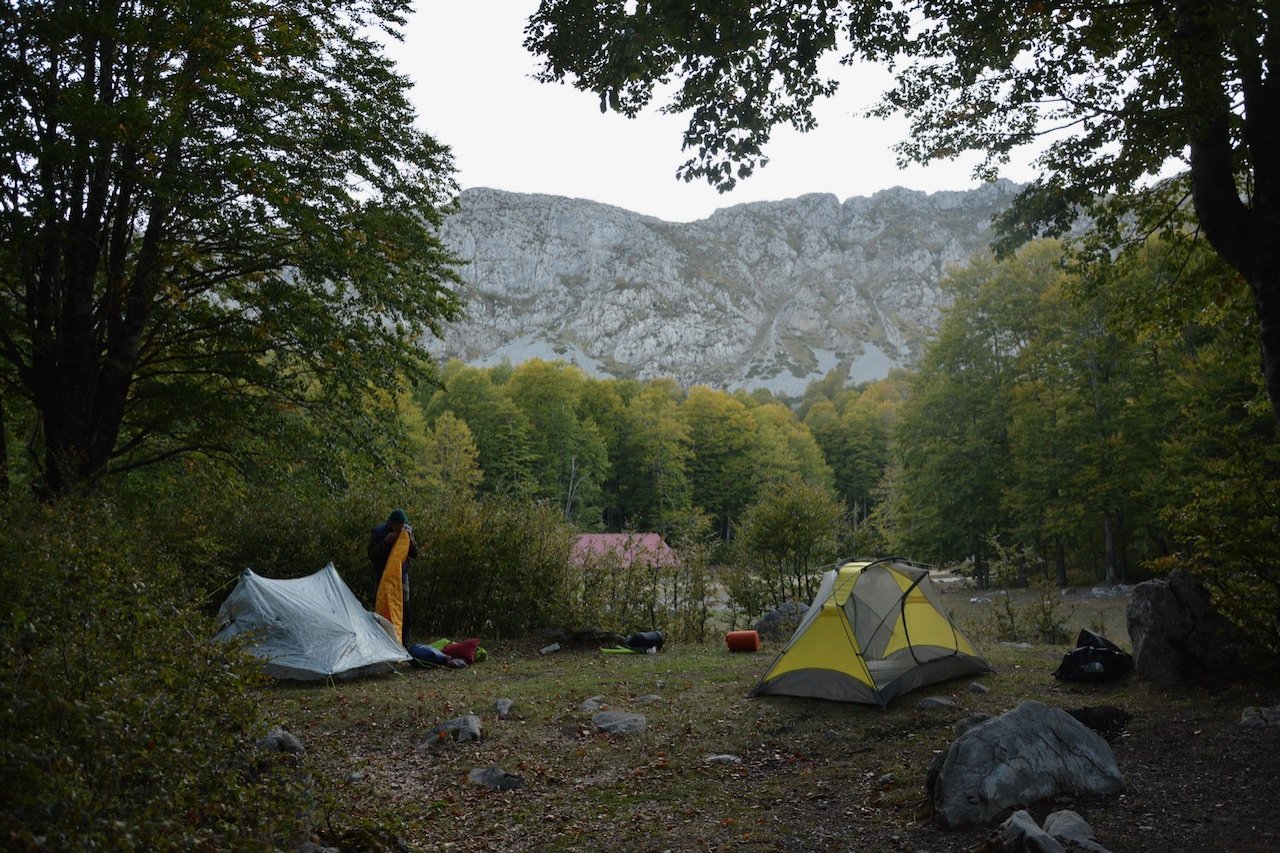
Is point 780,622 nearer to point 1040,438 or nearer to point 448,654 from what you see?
point 448,654

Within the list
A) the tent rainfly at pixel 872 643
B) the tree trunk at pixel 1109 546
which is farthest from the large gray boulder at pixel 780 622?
the tree trunk at pixel 1109 546

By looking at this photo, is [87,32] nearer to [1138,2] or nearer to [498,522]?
[498,522]

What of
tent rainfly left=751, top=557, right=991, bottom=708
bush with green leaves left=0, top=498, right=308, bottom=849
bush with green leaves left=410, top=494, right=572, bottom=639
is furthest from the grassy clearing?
bush with green leaves left=410, top=494, right=572, bottom=639

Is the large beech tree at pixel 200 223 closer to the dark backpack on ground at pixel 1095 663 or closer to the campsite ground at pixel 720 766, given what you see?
the campsite ground at pixel 720 766

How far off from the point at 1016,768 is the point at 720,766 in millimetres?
2472

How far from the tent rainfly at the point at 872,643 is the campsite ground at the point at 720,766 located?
25 centimetres

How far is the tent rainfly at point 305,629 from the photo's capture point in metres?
10.2

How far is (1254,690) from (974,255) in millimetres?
32882

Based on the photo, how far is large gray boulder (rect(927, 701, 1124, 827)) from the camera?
5371mm

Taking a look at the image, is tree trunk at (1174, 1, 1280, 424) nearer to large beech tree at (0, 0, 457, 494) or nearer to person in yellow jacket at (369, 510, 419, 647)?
large beech tree at (0, 0, 457, 494)

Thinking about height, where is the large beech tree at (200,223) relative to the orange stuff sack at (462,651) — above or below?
above

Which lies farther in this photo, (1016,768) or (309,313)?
(309,313)

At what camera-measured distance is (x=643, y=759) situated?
291 inches

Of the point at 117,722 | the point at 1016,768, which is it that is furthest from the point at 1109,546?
the point at 117,722
